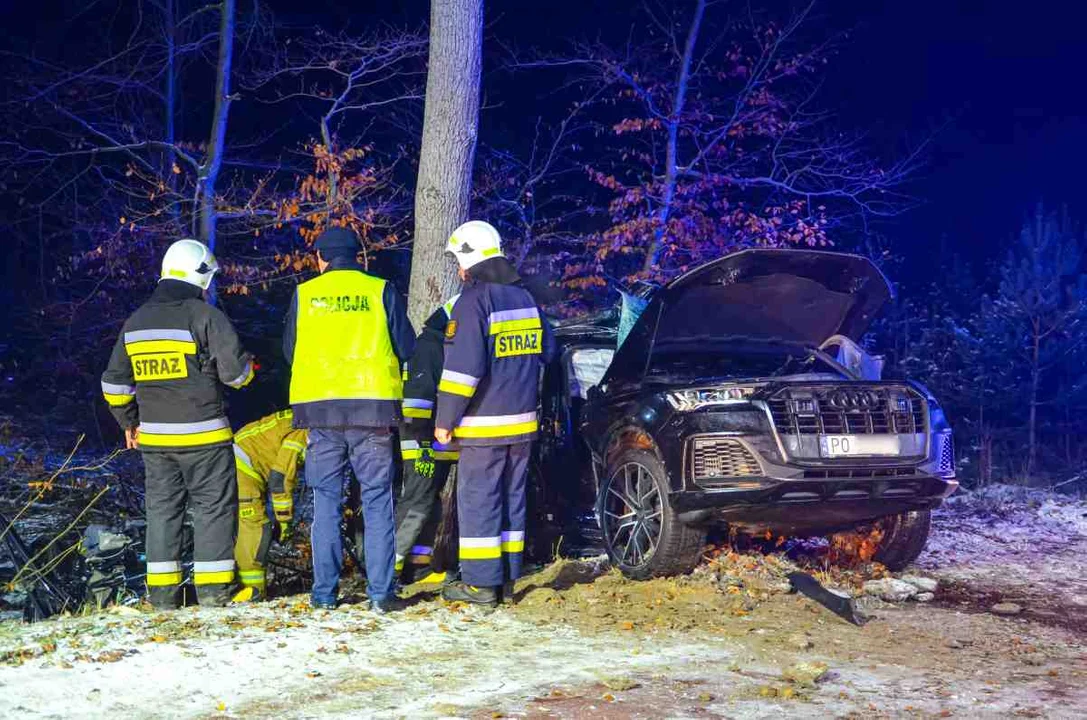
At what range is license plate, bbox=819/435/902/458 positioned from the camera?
6148 millimetres

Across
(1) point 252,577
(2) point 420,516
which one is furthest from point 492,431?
(1) point 252,577

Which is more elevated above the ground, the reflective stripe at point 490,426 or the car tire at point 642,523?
the reflective stripe at point 490,426

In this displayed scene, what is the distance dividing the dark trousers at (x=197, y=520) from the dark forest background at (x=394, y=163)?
23.0 ft

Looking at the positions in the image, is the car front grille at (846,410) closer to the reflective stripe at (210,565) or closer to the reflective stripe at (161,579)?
the reflective stripe at (210,565)

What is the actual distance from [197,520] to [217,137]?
9.20m

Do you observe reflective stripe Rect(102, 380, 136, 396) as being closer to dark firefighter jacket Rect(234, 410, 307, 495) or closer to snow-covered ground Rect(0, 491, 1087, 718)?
dark firefighter jacket Rect(234, 410, 307, 495)

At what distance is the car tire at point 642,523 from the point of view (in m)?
6.32

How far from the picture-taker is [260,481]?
645 centimetres

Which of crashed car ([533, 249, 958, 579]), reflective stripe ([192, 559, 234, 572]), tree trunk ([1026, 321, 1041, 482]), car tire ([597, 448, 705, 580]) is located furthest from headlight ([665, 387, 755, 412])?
tree trunk ([1026, 321, 1041, 482])

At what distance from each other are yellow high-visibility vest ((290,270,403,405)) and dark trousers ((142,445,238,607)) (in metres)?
0.68

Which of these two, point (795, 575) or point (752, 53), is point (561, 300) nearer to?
point (752, 53)

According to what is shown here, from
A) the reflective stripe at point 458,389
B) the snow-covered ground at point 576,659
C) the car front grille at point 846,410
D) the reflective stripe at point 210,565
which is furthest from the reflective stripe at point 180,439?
the car front grille at point 846,410

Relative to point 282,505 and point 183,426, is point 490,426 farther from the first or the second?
point 183,426

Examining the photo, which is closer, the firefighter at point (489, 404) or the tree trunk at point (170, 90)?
the firefighter at point (489, 404)
